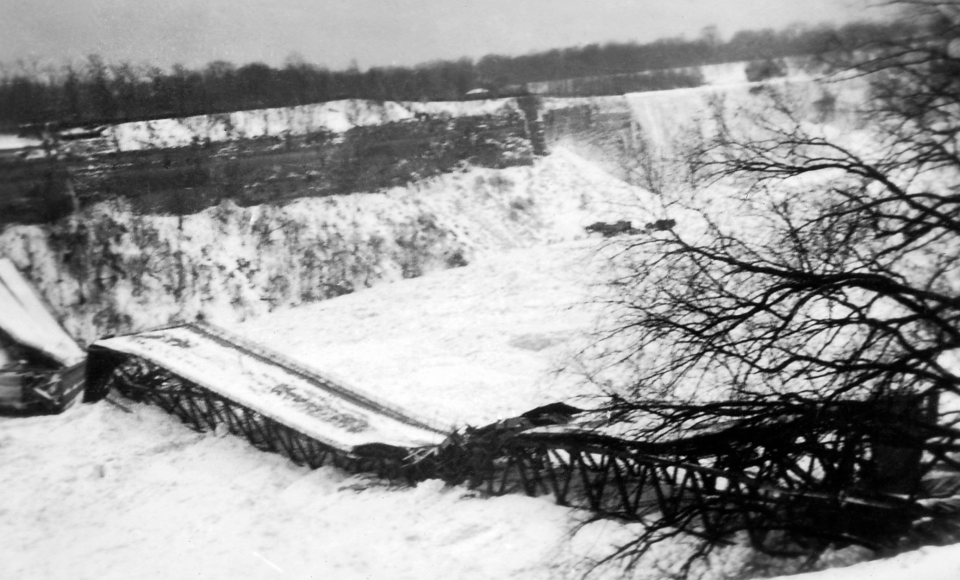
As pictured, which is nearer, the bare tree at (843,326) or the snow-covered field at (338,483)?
the bare tree at (843,326)

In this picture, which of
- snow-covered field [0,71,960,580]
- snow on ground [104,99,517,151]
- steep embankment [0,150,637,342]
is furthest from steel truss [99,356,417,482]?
snow on ground [104,99,517,151]

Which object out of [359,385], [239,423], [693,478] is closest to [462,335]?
[359,385]

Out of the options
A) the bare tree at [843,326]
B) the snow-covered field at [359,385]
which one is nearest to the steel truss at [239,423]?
the snow-covered field at [359,385]

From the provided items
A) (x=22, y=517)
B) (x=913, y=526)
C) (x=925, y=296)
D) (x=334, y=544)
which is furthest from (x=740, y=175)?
(x=22, y=517)

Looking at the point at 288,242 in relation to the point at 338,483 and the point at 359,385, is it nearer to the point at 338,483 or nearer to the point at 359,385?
the point at 359,385

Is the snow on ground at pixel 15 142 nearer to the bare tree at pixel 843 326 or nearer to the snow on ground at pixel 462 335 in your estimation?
the snow on ground at pixel 462 335

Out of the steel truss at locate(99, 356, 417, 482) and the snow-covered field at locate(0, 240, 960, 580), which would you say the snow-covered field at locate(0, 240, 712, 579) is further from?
the steel truss at locate(99, 356, 417, 482)

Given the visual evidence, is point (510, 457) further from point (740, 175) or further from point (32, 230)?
point (32, 230)
